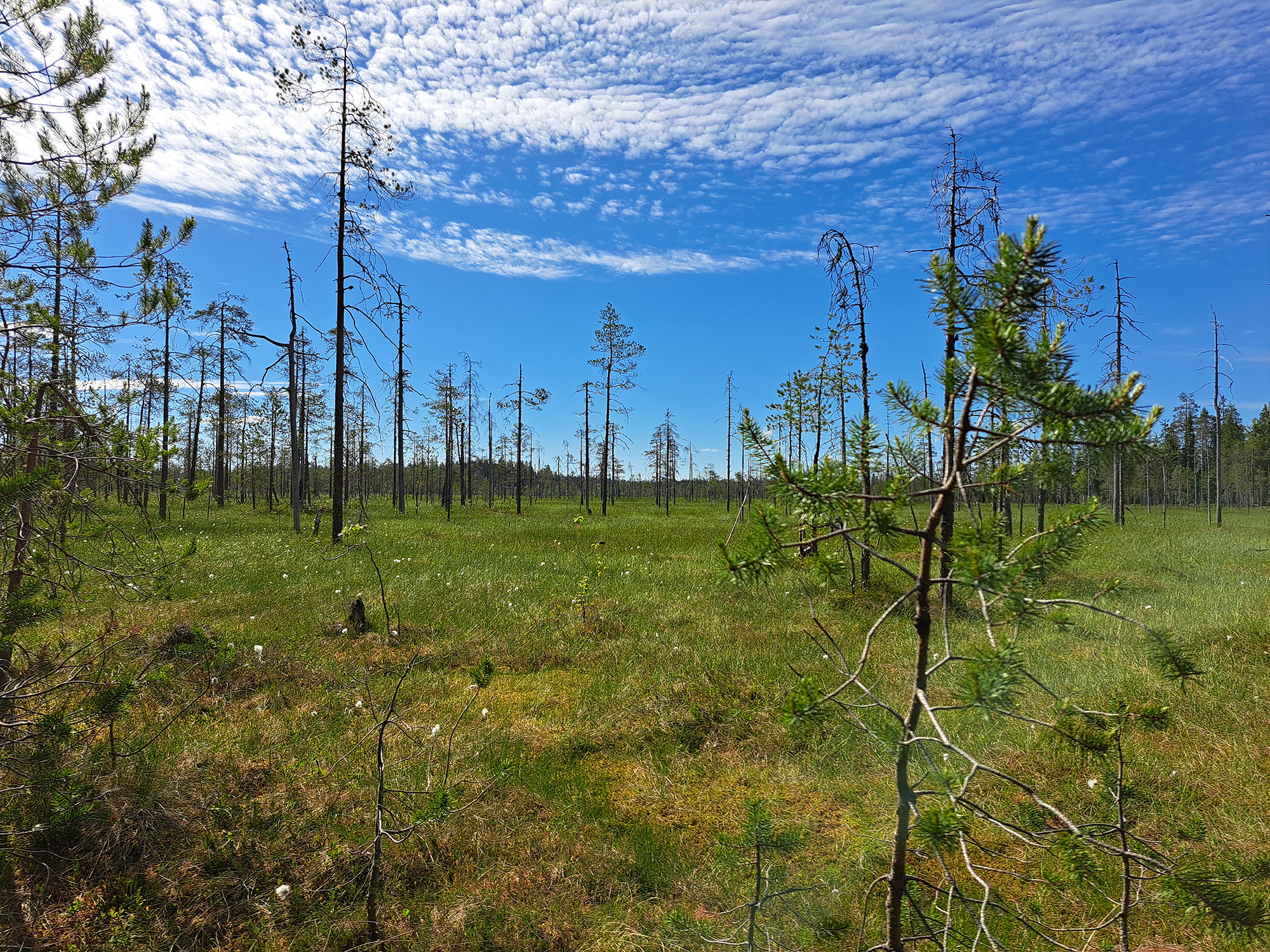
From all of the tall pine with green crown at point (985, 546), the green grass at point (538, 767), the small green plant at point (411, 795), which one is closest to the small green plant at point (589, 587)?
the green grass at point (538, 767)

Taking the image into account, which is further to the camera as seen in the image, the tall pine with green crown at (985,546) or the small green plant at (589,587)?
the small green plant at (589,587)

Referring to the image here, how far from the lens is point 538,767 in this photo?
4.62m

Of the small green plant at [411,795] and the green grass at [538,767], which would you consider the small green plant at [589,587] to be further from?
the small green plant at [411,795]

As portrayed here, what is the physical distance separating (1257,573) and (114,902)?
1928cm

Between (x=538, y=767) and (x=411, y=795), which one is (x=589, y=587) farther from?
(x=411, y=795)

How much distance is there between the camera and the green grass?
9.68ft

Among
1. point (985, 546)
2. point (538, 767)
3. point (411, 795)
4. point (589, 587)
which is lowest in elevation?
point (538, 767)

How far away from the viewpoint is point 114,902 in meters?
2.92

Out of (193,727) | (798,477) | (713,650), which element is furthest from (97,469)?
(713,650)

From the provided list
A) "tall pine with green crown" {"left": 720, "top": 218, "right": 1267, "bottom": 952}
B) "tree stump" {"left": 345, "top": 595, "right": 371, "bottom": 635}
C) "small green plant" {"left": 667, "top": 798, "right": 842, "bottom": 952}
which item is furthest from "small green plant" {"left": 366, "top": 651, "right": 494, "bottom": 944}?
"tree stump" {"left": 345, "top": 595, "right": 371, "bottom": 635}

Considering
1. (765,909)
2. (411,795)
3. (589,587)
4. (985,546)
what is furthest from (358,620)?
(985,546)

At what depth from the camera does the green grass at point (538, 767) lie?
9.68ft

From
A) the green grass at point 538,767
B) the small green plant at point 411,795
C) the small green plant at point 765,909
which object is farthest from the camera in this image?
the green grass at point 538,767

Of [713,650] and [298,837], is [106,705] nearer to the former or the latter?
[298,837]
